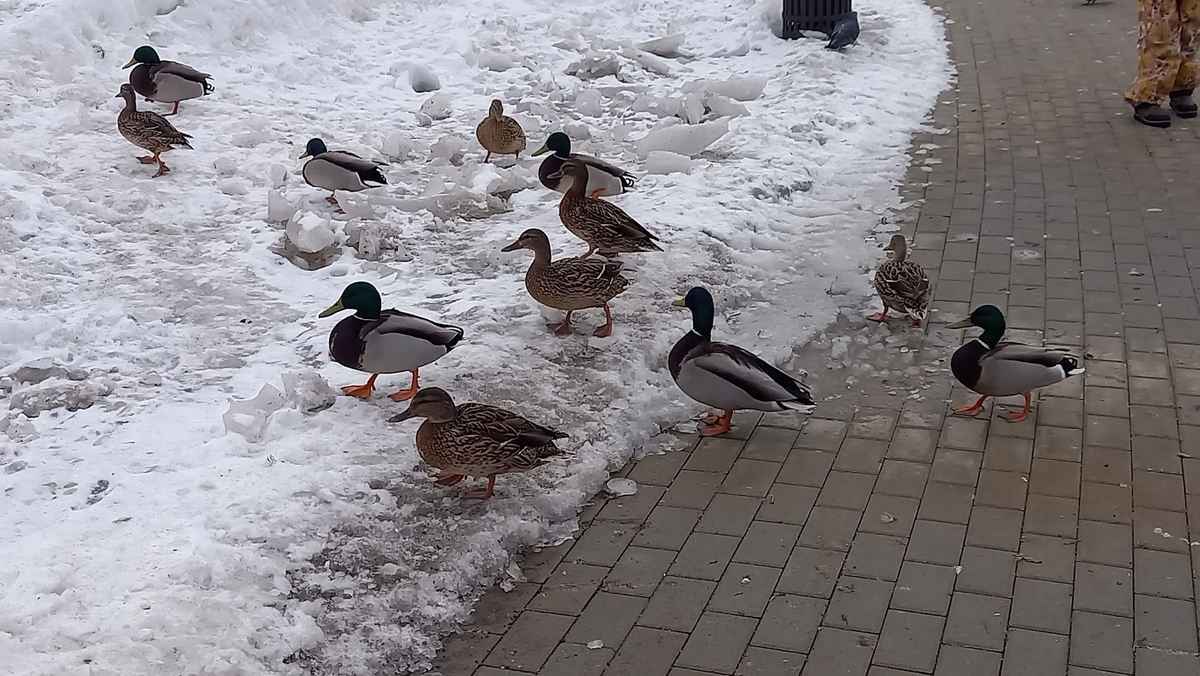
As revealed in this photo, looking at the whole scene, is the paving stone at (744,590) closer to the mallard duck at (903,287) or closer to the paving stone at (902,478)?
the paving stone at (902,478)

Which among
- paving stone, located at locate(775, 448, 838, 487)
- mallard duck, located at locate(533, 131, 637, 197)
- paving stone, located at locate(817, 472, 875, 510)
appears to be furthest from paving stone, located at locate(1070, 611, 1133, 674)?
mallard duck, located at locate(533, 131, 637, 197)

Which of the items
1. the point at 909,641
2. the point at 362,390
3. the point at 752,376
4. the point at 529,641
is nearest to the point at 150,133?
the point at 362,390

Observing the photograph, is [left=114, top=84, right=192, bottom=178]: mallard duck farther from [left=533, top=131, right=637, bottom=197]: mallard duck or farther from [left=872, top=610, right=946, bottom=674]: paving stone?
[left=872, top=610, right=946, bottom=674]: paving stone

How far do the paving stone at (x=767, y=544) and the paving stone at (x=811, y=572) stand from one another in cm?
Result: 4

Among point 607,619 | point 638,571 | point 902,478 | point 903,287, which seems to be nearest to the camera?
point 607,619

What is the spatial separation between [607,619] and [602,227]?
3049mm

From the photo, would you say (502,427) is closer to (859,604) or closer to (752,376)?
(752,376)

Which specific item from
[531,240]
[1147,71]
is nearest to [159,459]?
[531,240]

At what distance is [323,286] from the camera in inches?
249

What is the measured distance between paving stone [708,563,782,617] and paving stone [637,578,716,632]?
0.05 m

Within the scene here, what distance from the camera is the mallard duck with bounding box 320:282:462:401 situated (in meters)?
4.82

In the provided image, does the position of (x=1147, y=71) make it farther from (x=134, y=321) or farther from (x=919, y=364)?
(x=134, y=321)

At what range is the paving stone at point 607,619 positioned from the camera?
142 inches

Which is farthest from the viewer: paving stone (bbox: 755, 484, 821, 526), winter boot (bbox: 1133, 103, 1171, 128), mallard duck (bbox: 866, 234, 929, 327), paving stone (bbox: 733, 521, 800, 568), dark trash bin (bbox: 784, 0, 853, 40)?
dark trash bin (bbox: 784, 0, 853, 40)
